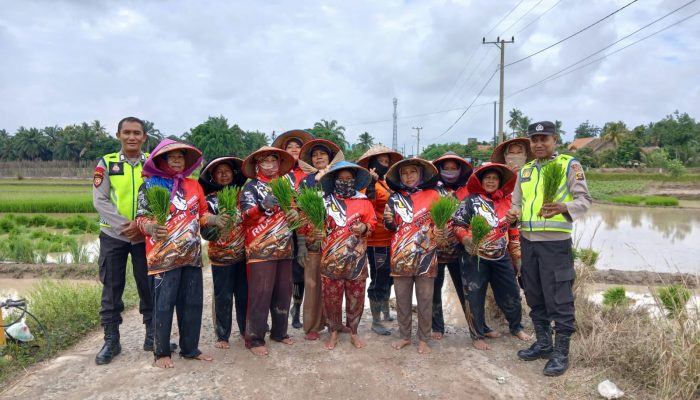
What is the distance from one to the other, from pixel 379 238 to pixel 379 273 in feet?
1.41

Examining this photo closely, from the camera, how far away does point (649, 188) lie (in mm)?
34500

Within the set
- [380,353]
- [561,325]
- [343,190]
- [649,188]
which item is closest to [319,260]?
[343,190]

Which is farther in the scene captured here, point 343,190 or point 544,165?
point 343,190

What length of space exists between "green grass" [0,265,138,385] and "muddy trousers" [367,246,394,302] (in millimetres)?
3132

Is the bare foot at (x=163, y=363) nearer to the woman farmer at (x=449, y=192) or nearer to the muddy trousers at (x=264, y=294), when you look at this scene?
the muddy trousers at (x=264, y=294)

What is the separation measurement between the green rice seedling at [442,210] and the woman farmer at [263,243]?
1.17 m

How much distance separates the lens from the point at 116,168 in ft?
13.0

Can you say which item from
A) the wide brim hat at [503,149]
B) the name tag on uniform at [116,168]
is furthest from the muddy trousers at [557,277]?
the name tag on uniform at [116,168]

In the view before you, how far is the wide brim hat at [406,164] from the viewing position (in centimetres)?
421

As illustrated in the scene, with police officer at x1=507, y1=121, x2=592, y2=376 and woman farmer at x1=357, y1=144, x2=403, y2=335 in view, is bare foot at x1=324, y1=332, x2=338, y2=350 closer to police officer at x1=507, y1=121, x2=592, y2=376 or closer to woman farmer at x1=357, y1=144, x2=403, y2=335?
woman farmer at x1=357, y1=144, x2=403, y2=335

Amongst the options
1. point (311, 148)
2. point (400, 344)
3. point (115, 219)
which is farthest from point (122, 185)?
point (400, 344)

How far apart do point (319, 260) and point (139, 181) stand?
1764mm

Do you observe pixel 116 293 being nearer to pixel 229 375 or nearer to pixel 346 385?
pixel 229 375

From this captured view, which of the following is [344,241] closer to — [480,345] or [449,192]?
[449,192]
